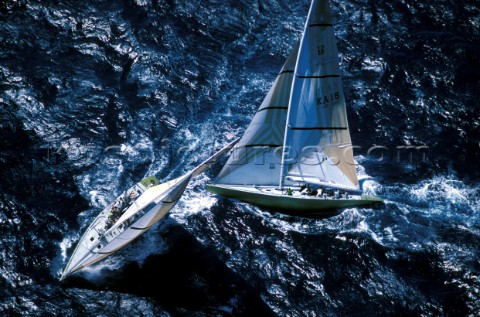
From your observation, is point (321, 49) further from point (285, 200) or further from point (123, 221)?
point (123, 221)

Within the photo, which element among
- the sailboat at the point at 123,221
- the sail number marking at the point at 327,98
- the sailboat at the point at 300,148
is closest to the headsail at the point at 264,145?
the sailboat at the point at 300,148

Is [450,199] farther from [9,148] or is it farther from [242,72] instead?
[9,148]

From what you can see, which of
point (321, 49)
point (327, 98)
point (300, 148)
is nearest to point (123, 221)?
point (300, 148)

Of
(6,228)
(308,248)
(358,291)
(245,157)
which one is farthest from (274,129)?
(6,228)

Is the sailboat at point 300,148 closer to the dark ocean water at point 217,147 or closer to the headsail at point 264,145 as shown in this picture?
the headsail at point 264,145

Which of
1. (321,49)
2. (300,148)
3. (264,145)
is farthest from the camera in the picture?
(264,145)

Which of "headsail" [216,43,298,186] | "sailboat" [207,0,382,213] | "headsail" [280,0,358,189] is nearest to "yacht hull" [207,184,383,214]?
"sailboat" [207,0,382,213]

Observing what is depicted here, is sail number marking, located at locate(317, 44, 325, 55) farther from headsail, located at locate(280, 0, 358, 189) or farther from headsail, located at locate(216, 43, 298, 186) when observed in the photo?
headsail, located at locate(216, 43, 298, 186)
